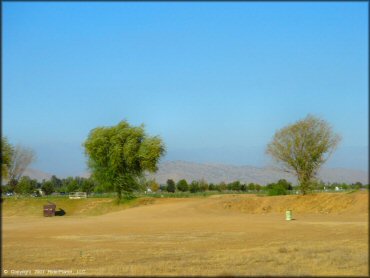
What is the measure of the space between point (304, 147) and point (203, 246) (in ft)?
146

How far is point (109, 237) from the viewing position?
33.8m

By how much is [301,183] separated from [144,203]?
20.6m

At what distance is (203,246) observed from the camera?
2742 cm

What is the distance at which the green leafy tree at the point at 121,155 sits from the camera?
72312 millimetres

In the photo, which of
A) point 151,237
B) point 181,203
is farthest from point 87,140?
point 151,237

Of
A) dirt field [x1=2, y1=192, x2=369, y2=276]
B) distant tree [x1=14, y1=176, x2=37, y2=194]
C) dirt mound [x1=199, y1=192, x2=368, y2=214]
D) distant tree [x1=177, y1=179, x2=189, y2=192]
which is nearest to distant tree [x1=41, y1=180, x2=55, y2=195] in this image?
distant tree [x1=177, y1=179, x2=189, y2=192]

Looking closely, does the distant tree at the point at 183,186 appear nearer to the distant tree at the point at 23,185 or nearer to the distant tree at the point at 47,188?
the distant tree at the point at 47,188

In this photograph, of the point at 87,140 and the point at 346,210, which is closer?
the point at 346,210

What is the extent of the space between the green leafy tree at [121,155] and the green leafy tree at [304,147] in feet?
55.2

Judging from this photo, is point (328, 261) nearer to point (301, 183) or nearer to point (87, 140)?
point (301, 183)

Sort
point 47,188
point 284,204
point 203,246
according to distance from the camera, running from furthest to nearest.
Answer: point 47,188
point 284,204
point 203,246

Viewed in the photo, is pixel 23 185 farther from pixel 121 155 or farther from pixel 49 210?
pixel 121 155

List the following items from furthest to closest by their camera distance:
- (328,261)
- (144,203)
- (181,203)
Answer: (144,203)
(181,203)
(328,261)

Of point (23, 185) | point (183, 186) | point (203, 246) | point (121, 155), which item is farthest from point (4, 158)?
point (183, 186)
